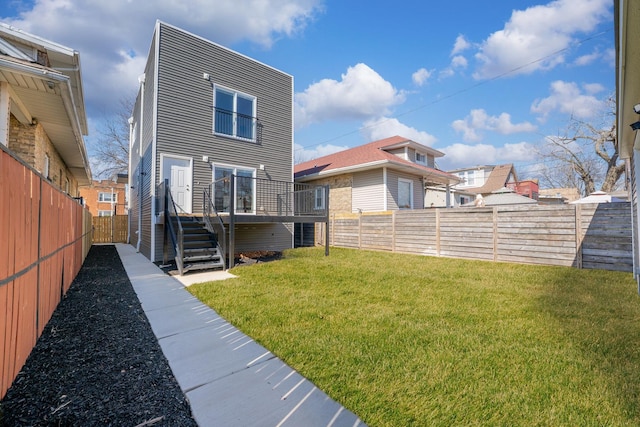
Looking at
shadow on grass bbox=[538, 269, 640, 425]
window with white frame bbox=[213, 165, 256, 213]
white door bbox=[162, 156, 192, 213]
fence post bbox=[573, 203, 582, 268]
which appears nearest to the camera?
shadow on grass bbox=[538, 269, 640, 425]

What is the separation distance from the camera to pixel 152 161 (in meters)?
8.73

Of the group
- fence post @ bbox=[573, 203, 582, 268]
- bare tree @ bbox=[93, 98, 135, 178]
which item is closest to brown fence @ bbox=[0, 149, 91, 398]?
fence post @ bbox=[573, 203, 582, 268]

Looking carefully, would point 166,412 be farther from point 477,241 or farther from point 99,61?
point 99,61

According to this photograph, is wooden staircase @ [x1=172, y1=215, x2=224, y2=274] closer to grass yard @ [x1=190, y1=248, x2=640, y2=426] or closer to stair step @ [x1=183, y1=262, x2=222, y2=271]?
stair step @ [x1=183, y1=262, x2=222, y2=271]

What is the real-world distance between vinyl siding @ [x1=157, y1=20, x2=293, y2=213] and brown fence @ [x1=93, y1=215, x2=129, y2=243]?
985 cm

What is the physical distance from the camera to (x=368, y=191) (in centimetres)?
1390

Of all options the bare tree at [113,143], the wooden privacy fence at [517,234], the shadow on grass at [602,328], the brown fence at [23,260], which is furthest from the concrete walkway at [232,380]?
the bare tree at [113,143]

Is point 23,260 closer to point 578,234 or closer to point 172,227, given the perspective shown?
point 172,227

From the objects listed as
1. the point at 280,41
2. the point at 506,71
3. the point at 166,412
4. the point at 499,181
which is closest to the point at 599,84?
the point at 506,71

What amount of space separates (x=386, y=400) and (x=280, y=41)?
14.1m

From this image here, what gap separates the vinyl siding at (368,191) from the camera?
13454 millimetres

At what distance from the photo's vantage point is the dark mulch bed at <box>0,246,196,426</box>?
1866 millimetres

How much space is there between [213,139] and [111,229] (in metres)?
11.1

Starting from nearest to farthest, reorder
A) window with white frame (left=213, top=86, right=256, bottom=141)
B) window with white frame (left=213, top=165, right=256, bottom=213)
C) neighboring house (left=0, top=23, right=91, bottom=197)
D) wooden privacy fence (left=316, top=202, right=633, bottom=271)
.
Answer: neighboring house (left=0, top=23, right=91, bottom=197), wooden privacy fence (left=316, top=202, right=633, bottom=271), window with white frame (left=213, top=165, right=256, bottom=213), window with white frame (left=213, top=86, right=256, bottom=141)
